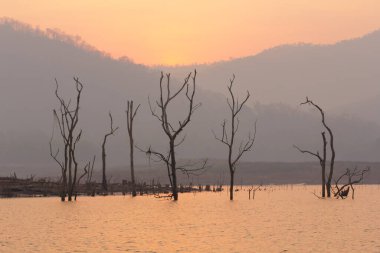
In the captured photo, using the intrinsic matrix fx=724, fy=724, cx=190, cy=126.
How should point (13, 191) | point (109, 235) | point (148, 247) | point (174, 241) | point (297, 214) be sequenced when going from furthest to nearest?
point (13, 191), point (297, 214), point (109, 235), point (174, 241), point (148, 247)

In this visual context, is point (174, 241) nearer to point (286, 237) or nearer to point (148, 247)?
point (148, 247)

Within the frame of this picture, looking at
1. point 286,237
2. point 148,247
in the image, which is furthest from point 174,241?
point 286,237

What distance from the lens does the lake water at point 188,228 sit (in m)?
25.0

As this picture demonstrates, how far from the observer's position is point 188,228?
31.6 m

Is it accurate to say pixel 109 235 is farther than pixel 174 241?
Yes

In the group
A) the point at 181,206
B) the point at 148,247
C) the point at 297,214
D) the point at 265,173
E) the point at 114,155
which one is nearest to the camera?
A: the point at 148,247

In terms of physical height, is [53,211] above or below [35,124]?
below

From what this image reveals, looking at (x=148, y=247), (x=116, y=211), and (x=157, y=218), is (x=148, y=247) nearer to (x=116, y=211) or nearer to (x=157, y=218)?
(x=157, y=218)

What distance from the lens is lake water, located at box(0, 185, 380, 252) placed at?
25.0 metres

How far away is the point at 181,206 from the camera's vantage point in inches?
1838

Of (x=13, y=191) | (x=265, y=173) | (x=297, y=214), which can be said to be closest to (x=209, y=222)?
(x=297, y=214)

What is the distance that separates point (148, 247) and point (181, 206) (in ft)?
72.4

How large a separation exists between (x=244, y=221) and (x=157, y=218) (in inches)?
185

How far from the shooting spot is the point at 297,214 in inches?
1561
